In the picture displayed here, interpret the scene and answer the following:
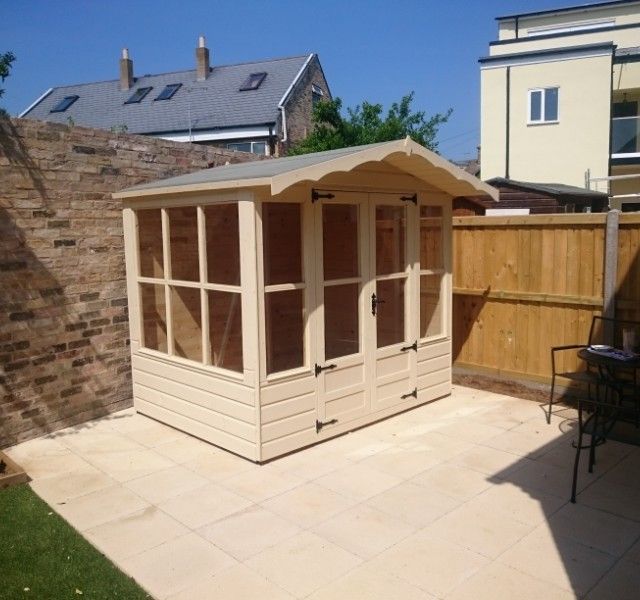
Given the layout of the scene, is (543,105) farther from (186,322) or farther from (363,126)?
(186,322)

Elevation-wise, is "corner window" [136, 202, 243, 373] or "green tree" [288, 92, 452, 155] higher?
"green tree" [288, 92, 452, 155]

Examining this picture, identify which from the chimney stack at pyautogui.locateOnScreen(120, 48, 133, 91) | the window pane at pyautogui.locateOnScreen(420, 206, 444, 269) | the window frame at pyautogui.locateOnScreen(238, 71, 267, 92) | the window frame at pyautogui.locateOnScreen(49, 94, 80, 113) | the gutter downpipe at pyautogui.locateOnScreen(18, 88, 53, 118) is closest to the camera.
→ the window pane at pyautogui.locateOnScreen(420, 206, 444, 269)

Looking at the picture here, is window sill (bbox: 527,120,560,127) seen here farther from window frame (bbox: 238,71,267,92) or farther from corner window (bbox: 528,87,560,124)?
window frame (bbox: 238,71,267,92)

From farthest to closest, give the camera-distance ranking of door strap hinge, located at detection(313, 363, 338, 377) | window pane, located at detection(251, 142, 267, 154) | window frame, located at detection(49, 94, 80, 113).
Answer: window frame, located at detection(49, 94, 80, 113) → window pane, located at detection(251, 142, 267, 154) → door strap hinge, located at detection(313, 363, 338, 377)

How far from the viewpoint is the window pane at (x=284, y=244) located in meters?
4.75

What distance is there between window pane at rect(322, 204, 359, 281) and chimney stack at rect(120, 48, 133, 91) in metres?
25.1

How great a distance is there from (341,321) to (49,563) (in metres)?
2.87

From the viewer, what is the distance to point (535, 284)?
620 cm

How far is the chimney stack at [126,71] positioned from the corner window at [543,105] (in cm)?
1776

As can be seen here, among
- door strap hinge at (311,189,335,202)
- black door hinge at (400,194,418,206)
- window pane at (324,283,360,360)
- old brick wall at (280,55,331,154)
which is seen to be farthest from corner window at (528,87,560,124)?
door strap hinge at (311,189,335,202)

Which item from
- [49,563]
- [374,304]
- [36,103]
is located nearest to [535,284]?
[374,304]

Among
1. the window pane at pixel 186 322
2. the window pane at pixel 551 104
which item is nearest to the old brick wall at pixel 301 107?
the window pane at pixel 551 104

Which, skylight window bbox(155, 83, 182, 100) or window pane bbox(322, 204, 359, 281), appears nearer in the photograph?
window pane bbox(322, 204, 359, 281)

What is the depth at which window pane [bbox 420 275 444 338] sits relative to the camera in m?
6.11
